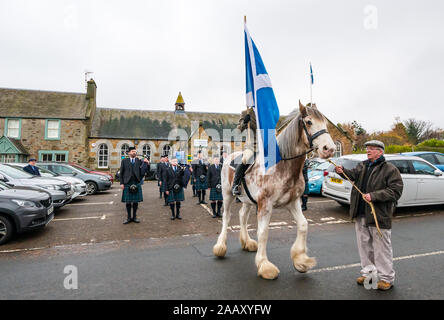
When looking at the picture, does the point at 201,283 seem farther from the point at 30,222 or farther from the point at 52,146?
the point at 52,146

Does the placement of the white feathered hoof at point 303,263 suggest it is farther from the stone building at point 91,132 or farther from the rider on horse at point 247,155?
the stone building at point 91,132

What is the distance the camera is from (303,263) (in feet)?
12.5

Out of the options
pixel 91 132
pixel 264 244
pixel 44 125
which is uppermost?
pixel 44 125

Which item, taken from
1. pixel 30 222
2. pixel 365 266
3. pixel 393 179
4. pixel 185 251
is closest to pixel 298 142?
pixel 393 179

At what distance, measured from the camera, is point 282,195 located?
3.85 m

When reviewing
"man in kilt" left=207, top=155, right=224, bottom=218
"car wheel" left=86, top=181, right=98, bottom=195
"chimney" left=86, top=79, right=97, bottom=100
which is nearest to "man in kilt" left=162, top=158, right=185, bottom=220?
"man in kilt" left=207, top=155, right=224, bottom=218

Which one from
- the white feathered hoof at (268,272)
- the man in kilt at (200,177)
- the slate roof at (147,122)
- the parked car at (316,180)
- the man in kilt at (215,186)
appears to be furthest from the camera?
the slate roof at (147,122)

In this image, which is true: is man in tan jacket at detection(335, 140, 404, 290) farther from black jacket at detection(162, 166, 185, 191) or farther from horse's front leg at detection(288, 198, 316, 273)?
black jacket at detection(162, 166, 185, 191)

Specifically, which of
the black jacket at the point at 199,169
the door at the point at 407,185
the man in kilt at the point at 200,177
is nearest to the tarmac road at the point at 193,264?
the door at the point at 407,185

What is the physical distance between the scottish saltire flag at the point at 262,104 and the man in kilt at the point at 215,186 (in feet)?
15.7

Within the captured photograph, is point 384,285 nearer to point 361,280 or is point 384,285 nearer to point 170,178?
point 361,280

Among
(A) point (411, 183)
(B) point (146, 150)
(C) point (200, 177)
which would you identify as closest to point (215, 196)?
(C) point (200, 177)

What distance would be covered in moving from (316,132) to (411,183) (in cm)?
668

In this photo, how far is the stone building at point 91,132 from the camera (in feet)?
84.8
